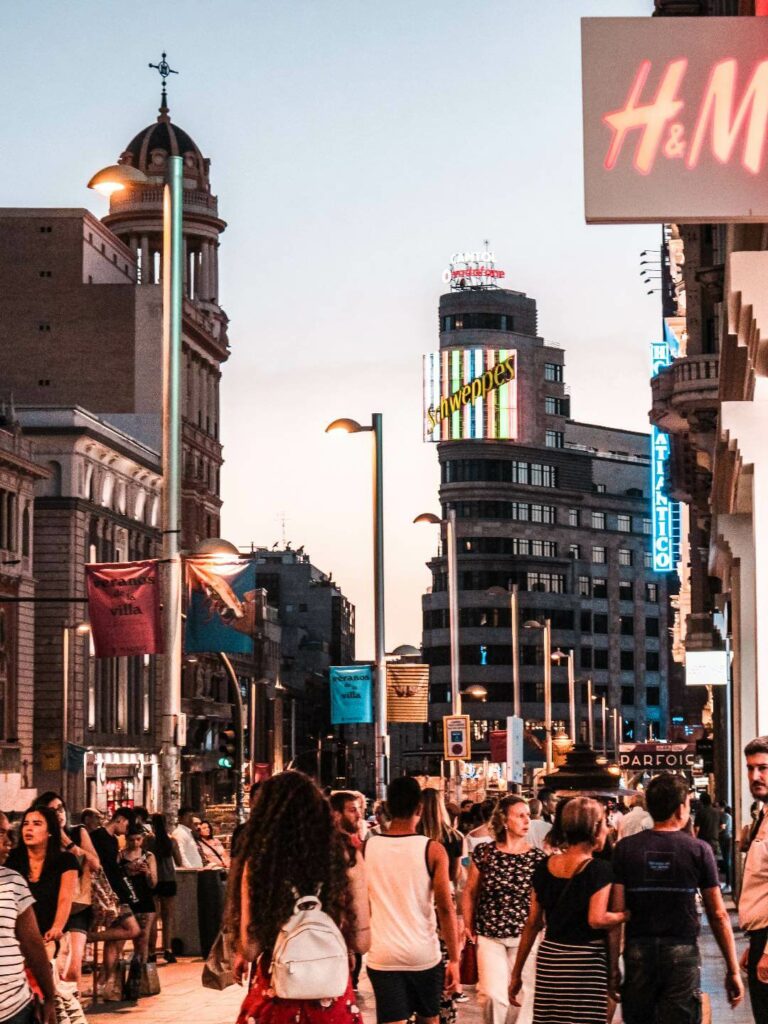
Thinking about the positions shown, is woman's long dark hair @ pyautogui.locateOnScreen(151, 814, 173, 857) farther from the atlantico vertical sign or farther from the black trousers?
the atlantico vertical sign

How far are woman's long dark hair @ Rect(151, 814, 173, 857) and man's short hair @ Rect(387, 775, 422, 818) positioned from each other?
1048 centimetres

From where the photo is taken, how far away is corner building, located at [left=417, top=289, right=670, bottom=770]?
156625 millimetres

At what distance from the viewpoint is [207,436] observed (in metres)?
126

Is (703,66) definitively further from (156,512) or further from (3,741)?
(156,512)

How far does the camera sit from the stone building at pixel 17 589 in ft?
286

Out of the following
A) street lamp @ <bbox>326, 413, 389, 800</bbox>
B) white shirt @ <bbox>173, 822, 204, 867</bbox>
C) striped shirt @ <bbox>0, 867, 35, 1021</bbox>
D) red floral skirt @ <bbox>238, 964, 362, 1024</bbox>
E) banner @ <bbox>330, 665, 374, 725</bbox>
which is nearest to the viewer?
red floral skirt @ <bbox>238, 964, 362, 1024</bbox>

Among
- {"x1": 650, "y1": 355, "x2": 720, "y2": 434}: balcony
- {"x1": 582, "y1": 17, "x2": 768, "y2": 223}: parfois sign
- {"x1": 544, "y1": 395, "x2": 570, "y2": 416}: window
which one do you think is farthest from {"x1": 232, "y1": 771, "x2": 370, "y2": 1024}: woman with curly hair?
{"x1": 544, "y1": 395, "x2": 570, "y2": 416}: window

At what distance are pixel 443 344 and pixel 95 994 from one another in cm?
14569

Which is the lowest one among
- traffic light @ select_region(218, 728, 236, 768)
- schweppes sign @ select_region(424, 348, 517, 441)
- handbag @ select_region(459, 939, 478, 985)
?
handbag @ select_region(459, 939, 478, 985)

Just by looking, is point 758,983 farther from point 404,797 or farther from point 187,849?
point 187,849

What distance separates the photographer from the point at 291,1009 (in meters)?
8.72

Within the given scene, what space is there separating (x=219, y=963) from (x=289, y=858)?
6.31 feet

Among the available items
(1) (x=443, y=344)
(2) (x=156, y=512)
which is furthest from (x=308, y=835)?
(1) (x=443, y=344)

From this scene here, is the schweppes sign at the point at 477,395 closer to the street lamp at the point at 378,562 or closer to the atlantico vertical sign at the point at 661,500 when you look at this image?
the atlantico vertical sign at the point at 661,500
